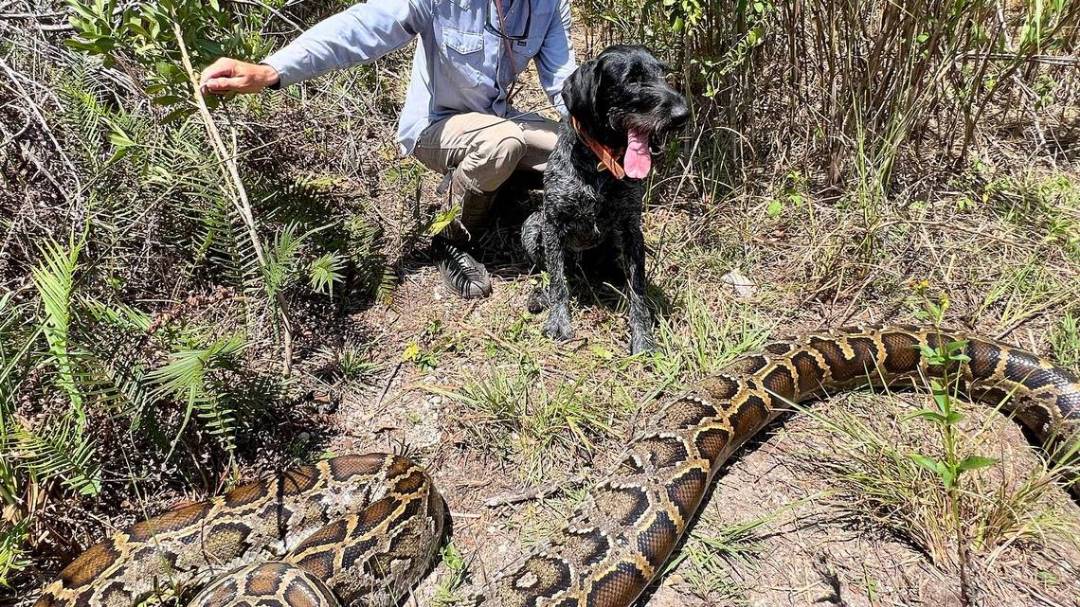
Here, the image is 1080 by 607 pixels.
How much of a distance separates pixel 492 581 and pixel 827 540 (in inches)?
61.4

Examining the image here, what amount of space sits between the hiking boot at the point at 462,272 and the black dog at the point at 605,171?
363mm

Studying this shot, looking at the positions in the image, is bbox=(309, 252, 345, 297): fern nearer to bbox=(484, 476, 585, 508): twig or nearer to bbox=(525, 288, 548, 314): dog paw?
bbox=(525, 288, 548, 314): dog paw

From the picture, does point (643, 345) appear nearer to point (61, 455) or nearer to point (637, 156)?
point (637, 156)

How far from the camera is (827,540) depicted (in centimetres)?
314

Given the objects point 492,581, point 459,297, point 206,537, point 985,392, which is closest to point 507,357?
point 459,297

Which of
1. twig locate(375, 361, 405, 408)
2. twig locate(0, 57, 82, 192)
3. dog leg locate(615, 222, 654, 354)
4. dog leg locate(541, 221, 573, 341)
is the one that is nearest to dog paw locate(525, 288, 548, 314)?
dog leg locate(541, 221, 573, 341)

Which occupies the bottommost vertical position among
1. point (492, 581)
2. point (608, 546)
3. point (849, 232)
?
point (492, 581)

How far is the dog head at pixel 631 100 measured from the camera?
3.43m

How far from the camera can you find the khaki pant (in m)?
4.33

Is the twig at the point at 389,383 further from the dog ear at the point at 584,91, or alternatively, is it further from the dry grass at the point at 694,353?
the dog ear at the point at 584,91

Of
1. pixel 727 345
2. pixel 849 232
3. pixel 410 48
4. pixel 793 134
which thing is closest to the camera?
pixel 727 345

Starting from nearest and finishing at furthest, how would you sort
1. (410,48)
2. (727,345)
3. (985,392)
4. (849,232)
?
(985,392), (727,345), (849,232), (410,48)

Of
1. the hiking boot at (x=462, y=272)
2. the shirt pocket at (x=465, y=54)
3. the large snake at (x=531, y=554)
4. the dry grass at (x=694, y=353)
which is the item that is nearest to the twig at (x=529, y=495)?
the dry grass at (x=694, y=353)

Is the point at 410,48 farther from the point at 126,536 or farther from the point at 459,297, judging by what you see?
the point at 126,536
